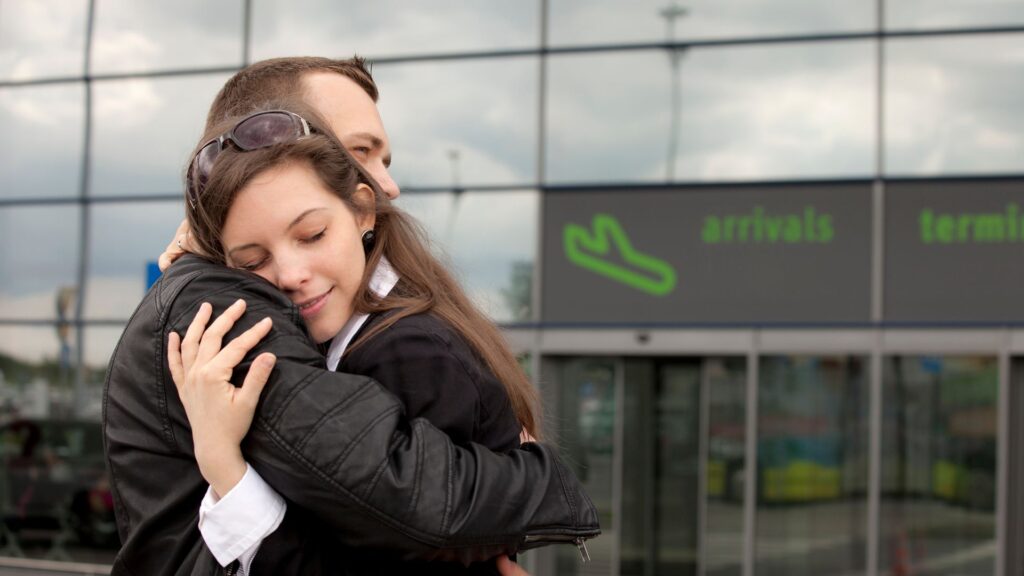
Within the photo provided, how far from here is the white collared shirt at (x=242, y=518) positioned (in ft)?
4.55

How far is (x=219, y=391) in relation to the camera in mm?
1370

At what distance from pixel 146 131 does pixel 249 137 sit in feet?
33.7

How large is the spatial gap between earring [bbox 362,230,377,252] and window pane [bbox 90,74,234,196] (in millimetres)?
9832

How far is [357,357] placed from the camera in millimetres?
1500

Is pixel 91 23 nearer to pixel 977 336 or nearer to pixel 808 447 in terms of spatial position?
pixel 808 447

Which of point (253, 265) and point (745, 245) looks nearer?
point (253, 265)

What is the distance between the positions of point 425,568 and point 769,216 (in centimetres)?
807

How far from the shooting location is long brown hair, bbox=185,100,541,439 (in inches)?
59.3

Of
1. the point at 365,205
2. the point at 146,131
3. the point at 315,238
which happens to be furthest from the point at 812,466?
the point at 315,238

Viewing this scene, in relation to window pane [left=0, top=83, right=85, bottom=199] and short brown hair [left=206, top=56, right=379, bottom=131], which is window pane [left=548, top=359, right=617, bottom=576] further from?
short brown hair [left=206, top=56, right=379, bottom=131]

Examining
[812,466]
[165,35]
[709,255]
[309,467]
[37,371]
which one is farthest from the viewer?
[37,371]

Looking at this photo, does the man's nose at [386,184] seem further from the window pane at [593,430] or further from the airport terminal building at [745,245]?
the window pane at [593,430]

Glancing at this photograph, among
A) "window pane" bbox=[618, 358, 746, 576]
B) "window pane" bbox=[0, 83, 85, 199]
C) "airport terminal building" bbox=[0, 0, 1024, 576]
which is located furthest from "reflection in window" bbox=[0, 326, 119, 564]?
"window pane" bbox=[618, 358, 746, 576]

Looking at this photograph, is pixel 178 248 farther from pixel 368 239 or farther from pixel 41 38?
pixel 41 38
